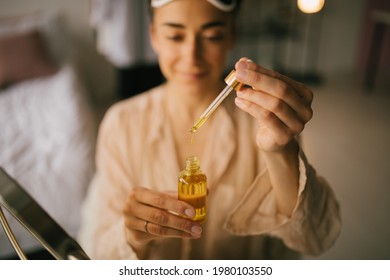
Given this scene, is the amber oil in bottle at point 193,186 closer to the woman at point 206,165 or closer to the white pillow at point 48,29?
the woman at point 206,165

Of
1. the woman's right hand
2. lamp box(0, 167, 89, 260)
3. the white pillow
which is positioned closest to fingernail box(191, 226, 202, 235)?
the woman's right hand

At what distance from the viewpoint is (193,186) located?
49 cm

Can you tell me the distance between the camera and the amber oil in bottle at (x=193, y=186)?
0.48m

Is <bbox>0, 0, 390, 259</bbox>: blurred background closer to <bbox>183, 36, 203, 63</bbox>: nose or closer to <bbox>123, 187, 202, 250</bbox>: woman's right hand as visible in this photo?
<bbox>183, 36, 203, 63</bbox>: nose

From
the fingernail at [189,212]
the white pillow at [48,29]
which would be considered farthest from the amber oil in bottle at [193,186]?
the white pillow at [48,29]

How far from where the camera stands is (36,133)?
128 cm

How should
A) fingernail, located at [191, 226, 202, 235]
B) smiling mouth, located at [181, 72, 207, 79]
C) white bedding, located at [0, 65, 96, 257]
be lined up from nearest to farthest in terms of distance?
1. fingernail, located at [191, 226, 202, 235]
2. smiling mouth, located at [181, 72, 207, 79]
3. white bedding, located at [0, 65, 96, 257]

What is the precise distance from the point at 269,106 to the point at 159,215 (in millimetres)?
201

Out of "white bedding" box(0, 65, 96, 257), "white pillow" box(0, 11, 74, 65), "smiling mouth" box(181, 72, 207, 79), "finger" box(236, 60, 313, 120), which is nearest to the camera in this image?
"finger" box(236, 60, 313, 120)

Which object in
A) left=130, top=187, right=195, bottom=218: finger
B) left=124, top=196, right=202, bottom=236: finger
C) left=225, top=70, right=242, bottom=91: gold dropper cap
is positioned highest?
left=225, top=70, right=242, bottom=91: gold dropper cap

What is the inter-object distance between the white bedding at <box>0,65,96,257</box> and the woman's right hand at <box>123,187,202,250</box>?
1.83 ft

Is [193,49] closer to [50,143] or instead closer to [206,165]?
[206,165]

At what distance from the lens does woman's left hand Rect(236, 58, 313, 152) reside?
15.6 inches
